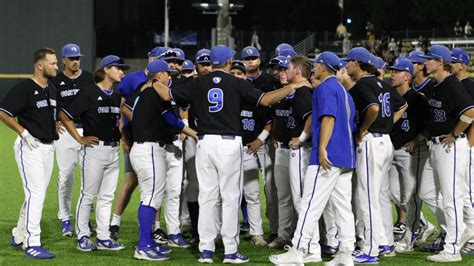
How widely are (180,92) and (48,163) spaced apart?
4.98 feet

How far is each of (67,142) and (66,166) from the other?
0.94ft

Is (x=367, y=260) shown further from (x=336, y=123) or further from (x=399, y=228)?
(x=399, y=228)

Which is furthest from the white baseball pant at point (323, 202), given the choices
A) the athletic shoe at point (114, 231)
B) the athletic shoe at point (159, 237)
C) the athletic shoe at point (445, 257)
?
the athletic shoe at point (114, 231)

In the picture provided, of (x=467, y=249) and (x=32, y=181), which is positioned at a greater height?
(x=32, y=181)

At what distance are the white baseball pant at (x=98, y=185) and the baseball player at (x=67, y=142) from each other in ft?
3.05

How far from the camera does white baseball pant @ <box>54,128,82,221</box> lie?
9.63 metres

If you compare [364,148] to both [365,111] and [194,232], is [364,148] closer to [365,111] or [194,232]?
[365,111]

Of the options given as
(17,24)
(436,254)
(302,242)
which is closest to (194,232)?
(302,242)

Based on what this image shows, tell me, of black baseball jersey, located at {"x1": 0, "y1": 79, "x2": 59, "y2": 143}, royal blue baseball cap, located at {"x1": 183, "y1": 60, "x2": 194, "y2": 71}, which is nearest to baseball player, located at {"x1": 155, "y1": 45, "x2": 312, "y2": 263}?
black baseball jersey, located at {"x1": 0, "y1": 79, "x2": 59, "y2": 143}

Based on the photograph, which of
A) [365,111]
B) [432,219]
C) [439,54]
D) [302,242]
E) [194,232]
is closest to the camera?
[302,242]

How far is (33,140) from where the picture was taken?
26.6 ft

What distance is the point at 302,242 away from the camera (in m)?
7.42

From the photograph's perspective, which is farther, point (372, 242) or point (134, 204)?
point (134, 204)

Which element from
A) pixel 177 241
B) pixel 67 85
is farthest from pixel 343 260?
pixel 67 85
